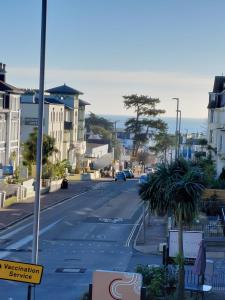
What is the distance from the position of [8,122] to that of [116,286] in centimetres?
5213

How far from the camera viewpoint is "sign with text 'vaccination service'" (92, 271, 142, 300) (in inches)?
667

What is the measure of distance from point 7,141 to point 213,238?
39836 millimetres

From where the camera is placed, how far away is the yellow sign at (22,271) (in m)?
11.8

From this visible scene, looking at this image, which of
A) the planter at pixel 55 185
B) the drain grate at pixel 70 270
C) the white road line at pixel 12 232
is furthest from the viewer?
the planter at pixel 55 185

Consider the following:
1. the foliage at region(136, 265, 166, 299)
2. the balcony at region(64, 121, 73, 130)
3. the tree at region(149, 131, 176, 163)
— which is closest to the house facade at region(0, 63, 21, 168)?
the balcony at region(64, 121, 73, 130)

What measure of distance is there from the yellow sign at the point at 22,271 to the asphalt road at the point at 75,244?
→ 395 inches

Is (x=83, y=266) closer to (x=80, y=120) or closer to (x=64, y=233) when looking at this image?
(x=64, y=233)

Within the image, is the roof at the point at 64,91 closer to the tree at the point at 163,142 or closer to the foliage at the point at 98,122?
the tree at the point at 163,142

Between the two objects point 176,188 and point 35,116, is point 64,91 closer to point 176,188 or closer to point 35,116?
point 35,116

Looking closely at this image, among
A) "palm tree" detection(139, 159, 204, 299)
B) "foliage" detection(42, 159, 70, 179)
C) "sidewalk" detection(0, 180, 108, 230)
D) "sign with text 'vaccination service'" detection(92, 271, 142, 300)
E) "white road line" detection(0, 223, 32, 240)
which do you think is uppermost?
"palm tree" detection(139, 159, 204, 299)

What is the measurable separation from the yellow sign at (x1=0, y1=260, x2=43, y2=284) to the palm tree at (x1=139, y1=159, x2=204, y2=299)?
722 cm

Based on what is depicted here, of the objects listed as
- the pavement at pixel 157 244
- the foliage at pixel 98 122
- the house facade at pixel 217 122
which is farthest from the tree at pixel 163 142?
the pavement at pixel 157 244

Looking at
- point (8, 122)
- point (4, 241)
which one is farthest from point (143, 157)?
point (4, 241)

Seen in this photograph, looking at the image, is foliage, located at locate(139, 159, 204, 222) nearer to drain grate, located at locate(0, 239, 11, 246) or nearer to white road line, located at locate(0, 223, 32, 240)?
drain grate, located at locate(0, 239, 11, 246)
